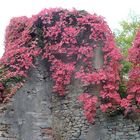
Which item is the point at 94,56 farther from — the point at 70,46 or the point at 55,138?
the point at 55,138

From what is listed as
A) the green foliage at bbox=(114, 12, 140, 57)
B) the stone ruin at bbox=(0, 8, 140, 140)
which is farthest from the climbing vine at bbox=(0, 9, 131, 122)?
the green foliage at bbox=(114, 12, 140, 57)

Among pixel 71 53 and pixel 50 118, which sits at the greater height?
pixel 71 53

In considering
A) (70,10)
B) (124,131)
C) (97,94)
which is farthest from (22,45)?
(124,131)

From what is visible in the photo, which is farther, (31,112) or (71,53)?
(71,53)

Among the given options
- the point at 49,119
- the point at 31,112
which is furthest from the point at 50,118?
the point at 31,112

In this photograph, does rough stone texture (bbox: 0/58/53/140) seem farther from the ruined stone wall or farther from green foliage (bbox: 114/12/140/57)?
green foliage (bbox: 114/12/140/57)

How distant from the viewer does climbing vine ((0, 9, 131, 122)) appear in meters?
11.4

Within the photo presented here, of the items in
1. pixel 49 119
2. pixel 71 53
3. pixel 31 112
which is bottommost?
pixel 49 119

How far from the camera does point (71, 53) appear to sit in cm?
1181

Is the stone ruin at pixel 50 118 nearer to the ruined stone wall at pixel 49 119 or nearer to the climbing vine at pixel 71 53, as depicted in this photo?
the ruined stone wall at pixel 49 119

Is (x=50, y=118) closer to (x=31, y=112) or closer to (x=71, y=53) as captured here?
(x=31, y=112)

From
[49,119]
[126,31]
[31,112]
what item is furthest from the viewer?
[126,31]

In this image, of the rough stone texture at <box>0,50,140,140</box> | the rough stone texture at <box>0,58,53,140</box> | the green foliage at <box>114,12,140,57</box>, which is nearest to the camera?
the rough stone texture at <box>0,58,53,140</box>

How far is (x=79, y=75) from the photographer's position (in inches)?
458
